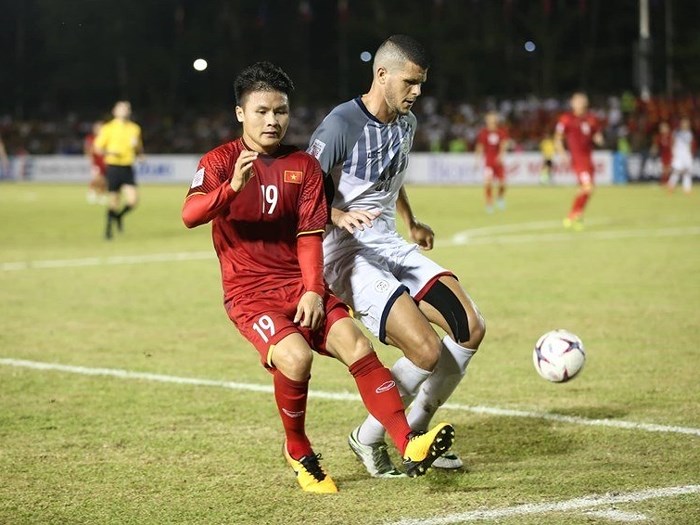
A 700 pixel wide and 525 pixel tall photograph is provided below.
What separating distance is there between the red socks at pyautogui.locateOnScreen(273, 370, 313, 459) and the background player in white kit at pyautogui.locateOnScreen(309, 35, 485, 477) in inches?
13.9

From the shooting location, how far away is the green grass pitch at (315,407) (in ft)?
15.9

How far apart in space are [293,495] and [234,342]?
4.39 meters

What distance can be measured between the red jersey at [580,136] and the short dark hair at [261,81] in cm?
1566

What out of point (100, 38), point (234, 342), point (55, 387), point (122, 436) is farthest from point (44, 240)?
point (100, 38)

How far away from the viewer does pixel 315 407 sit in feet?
22.6

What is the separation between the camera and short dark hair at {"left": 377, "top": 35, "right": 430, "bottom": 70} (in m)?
5.63

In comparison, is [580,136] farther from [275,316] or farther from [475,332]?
[275,316]

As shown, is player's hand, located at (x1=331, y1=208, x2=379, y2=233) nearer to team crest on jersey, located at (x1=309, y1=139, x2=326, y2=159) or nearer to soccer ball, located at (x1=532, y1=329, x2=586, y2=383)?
team crest on jersey, located at (x1=309, y1=139, x2=326, y2=159)

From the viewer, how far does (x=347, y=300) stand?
5598 millimetres

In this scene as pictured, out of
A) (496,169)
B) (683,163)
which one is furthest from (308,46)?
(496,169)

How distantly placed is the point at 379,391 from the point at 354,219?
0.80 meters

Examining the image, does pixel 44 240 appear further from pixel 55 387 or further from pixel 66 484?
pixel 66 484

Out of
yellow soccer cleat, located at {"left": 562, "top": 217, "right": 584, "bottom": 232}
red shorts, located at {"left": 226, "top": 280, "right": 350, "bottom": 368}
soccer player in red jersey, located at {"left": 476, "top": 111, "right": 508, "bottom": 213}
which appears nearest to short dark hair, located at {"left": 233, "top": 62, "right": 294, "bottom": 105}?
red shorts, located at {"left": 226, "top": 280, "right": 350, "bottom": 368}

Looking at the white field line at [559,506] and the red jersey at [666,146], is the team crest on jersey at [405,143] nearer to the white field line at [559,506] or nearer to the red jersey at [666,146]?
the white field line at [559,506]
